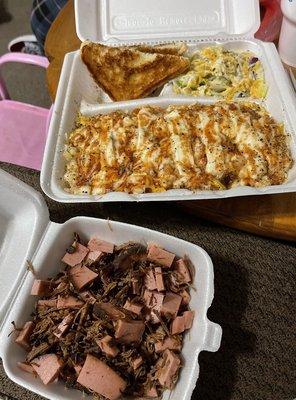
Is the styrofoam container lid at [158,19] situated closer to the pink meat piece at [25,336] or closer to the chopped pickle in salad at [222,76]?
the chopped pickle in salad at [222,76]

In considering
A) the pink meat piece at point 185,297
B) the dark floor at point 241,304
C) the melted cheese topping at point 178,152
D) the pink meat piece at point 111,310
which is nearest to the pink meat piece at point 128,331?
the pink meat piece at point 111,310

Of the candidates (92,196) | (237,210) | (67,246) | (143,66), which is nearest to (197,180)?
(237,210)

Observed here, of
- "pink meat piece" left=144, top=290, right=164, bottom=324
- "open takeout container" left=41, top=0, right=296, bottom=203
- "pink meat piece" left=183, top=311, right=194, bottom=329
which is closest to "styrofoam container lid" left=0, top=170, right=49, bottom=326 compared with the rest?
"open takeout container" left=41, top=0, right=296, bottom=203

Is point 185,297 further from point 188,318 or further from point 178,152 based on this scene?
point 178,152

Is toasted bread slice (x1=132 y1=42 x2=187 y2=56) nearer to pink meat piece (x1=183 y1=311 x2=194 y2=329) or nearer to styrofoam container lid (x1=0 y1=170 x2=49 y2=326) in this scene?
styrofoam container lid (x1=0 y1=170 x2=49 y2=326)

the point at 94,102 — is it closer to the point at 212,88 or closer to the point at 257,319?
the point at 212,88
